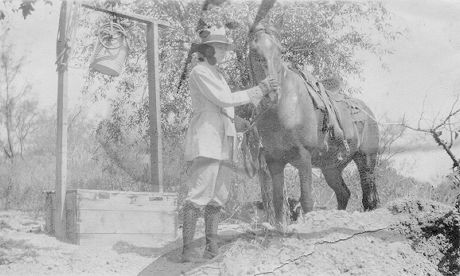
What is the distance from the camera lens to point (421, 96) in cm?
501

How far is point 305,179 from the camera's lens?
4684 mm

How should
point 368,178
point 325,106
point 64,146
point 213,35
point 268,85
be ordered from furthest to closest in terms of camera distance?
point 368,178 < point 64,146 < point 325,106 < point 213,35 < point 268,85

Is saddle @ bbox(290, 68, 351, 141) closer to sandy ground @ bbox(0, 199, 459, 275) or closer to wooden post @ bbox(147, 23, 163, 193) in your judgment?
sandy ground @ bbox(0, 199, 459, 275)

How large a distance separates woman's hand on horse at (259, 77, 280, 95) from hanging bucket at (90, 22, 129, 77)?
7.05 feet

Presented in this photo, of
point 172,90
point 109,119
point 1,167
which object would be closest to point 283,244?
point 172,90

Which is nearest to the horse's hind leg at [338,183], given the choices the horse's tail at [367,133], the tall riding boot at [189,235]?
the horse's tail at [367,133]

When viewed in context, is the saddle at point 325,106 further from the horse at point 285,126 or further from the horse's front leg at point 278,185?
the horse's front leg at point 278,185

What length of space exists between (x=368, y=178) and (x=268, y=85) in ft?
10.2

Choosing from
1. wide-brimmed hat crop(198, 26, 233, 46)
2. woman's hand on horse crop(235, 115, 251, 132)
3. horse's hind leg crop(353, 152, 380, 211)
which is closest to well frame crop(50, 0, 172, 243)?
woman's hand on horse crop(235, 115, 251, 132)

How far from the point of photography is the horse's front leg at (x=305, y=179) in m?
4.65

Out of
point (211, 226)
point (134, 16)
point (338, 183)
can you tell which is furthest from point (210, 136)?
point (338, 183)

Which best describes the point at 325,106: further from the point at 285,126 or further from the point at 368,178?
the point at 368,178

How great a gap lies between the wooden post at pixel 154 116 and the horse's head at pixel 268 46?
2.11 m

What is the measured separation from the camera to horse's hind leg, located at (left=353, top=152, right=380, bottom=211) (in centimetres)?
645
